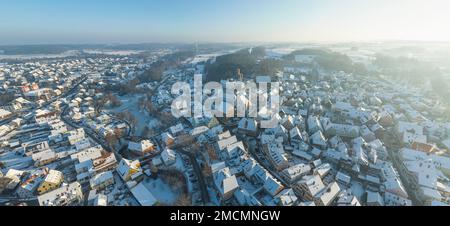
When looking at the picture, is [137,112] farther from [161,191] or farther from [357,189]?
[357,189]

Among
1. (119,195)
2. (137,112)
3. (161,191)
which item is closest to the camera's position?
(119,195)

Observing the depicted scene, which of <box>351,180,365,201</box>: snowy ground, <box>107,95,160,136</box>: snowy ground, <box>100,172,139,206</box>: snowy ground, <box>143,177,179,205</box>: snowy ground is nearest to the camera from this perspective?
<box>100,172,139,206</box>: snowy ground

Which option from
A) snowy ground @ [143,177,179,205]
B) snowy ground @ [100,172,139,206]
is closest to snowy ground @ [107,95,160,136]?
snowy ground @ [100,172,139,206]

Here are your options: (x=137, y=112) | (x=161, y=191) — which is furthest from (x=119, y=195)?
(x=137, y=112)

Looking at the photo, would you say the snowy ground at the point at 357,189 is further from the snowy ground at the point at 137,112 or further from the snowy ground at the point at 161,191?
the snowy ground at the point at 137,112

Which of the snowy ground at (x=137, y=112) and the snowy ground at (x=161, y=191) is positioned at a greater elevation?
the snowy ground at (x=137, y=112)

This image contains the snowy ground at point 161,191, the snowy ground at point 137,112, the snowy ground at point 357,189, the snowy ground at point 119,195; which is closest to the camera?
the snowy ground at point 119,195

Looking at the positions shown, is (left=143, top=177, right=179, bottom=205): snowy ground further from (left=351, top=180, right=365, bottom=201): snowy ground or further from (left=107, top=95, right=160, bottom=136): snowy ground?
(left=351, top=180, right=365, bottom=201): snowy ground

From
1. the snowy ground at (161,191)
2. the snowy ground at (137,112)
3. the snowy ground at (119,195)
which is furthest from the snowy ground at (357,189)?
the snowy ground at (137,112)
